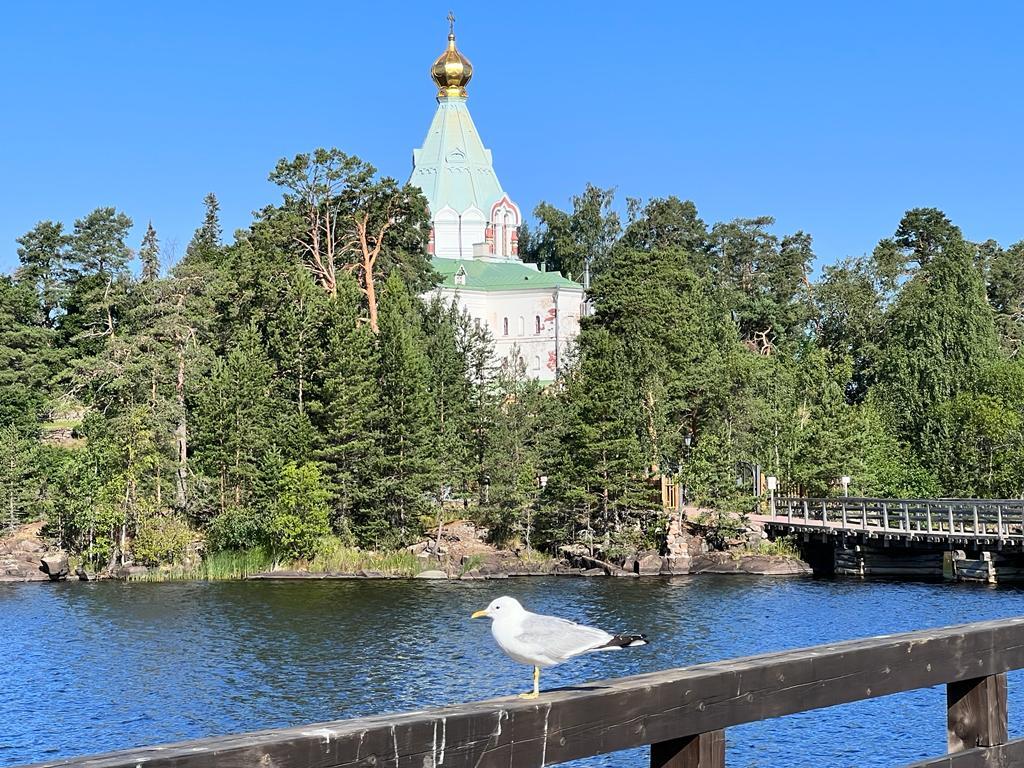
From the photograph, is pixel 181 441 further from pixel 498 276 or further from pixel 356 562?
pixel 498 276

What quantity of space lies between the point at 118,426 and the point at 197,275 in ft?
30.5

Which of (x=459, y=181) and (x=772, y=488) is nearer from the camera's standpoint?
(x=772, y=488)

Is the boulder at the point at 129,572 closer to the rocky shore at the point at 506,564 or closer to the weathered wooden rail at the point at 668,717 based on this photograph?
the rocky shore at the point at 506,564

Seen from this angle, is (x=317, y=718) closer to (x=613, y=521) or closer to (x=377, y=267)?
(x=613, y=521)

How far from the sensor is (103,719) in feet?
80.0

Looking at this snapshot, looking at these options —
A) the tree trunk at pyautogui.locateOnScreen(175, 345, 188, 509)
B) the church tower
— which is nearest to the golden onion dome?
the church tower

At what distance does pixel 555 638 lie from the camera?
464 cm

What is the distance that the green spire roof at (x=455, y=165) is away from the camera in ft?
307

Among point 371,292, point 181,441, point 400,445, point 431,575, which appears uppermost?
point 371,292

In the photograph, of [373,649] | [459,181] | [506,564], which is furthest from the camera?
[459,181]

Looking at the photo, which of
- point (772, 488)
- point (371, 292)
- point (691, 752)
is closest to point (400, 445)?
point (371, 292)

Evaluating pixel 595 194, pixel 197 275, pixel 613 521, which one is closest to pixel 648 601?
pixel 613 521

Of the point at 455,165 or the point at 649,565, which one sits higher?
the point at 455,165

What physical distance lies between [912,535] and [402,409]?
1765 centimetres
